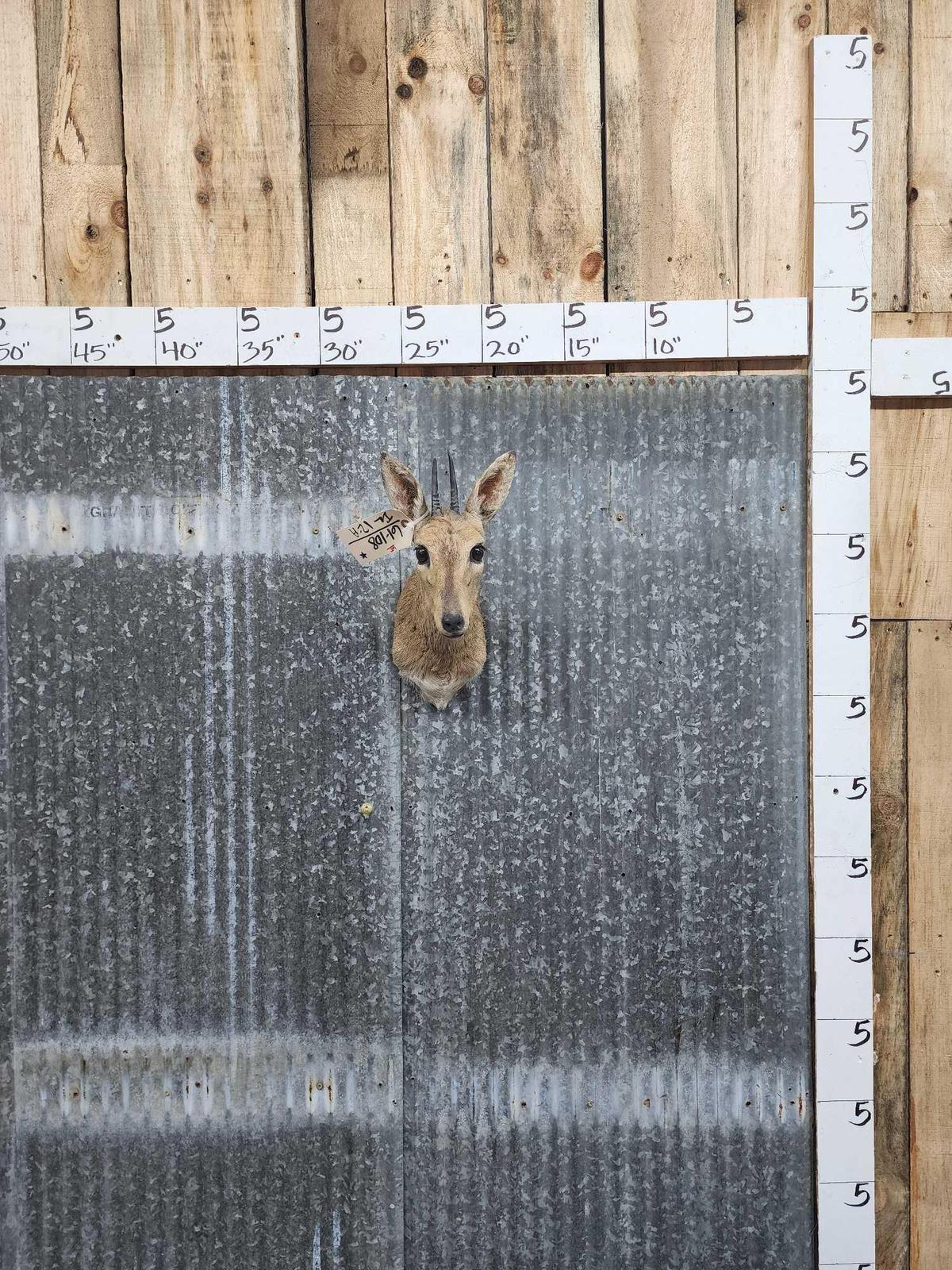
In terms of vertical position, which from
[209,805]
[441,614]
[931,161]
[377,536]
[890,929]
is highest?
[931,161]

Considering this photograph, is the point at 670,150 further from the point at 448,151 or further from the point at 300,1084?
the point at 300,1084

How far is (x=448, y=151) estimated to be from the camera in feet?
5.50

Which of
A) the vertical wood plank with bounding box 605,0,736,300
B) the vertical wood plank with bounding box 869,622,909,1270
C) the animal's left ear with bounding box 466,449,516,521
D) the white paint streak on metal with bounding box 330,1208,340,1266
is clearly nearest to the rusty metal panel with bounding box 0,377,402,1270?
the white paint streak on metal with bounding box 330,1208,340,1266

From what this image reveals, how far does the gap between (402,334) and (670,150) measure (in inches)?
24.6

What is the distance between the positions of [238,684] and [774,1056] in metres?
1.25

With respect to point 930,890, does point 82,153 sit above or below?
above

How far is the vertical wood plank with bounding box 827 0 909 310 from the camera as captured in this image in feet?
5.50

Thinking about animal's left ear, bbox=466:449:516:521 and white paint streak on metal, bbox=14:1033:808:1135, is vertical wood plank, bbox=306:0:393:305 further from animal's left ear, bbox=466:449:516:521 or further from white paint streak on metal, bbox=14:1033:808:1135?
white paint streak on metal, bbox=14:1033:808:1135

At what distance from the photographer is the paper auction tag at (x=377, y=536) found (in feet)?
5.41

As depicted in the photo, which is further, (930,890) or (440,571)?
(930,890)

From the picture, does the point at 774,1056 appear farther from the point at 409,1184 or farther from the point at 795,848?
the point at 409,1184

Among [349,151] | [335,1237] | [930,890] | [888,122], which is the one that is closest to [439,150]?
[349,151]

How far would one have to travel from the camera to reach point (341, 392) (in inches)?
65.4

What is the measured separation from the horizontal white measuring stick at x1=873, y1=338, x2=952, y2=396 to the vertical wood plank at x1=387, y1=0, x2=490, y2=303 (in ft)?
2.51
